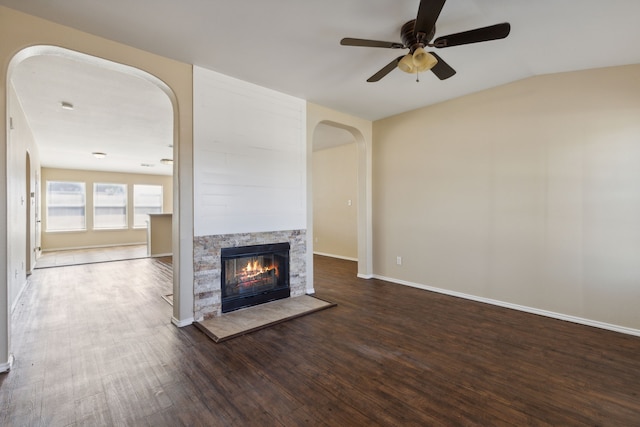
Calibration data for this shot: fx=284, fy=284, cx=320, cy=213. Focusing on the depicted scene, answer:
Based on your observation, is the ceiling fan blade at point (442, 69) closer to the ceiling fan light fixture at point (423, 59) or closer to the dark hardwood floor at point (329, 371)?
the ceiling fan light fixture at point (423, 59)

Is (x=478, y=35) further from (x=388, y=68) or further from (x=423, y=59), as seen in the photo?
(x=388, y=68)

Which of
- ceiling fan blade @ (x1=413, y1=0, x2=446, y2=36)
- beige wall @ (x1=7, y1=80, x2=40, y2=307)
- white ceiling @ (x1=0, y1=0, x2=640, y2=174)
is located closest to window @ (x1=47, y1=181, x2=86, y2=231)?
beige wall @ (x1=7, y1=80, x2=40, y2=307)

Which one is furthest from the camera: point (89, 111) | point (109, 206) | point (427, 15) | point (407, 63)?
Answer: point (109, 206)

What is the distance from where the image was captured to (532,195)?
11.5 feet

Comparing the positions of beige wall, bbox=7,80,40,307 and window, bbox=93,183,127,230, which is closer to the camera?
beige wall, bbox=7,80,40,307

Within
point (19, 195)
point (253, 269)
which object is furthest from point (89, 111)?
point (253, 269)

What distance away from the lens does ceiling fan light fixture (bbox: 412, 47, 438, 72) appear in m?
2.28

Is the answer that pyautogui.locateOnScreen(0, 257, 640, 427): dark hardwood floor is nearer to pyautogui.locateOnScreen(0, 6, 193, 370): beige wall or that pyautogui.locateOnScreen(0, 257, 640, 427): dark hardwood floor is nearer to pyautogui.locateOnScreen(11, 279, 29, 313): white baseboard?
pyautogui.locateOnScreen(11, 279, 29, 313): white baseboard

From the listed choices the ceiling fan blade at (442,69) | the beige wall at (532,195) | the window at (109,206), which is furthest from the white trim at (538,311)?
the window at (109,206)

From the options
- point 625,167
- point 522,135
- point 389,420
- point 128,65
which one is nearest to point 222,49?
point 128,65

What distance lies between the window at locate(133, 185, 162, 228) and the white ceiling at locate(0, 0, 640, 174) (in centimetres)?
907

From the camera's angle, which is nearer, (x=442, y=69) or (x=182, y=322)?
(x=442, y=69)

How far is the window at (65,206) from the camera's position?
8945 millimetres

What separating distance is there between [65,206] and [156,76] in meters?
9.07
